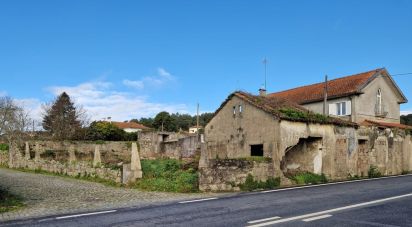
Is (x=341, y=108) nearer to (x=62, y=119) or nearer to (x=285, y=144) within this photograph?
(x=285, y=144)

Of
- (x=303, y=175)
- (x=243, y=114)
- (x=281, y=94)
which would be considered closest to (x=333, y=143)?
(x=303, y=175)

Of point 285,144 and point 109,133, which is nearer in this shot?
point 285,144

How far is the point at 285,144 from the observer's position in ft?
67.4

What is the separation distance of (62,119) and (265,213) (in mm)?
52559

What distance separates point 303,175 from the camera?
66.0 ft

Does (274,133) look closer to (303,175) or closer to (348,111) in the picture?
(303,175)

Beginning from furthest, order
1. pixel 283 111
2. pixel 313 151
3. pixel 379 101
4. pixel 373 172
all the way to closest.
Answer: pixel 379 101, pixel 373 172, pixel 313 151, pixel 283 111

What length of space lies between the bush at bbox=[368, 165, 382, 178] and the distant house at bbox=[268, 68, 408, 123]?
8776 mm

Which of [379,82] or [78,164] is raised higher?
[379,82]

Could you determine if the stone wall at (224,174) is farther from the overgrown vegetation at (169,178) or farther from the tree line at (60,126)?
the tree line at (60,126)

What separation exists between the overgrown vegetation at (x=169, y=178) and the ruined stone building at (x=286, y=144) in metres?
0.76

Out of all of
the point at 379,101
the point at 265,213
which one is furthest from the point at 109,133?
the point at 265,213

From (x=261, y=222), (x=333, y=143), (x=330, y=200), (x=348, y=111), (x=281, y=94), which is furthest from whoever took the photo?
(x=281, y=94)

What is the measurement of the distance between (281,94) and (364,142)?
64.1 ft
